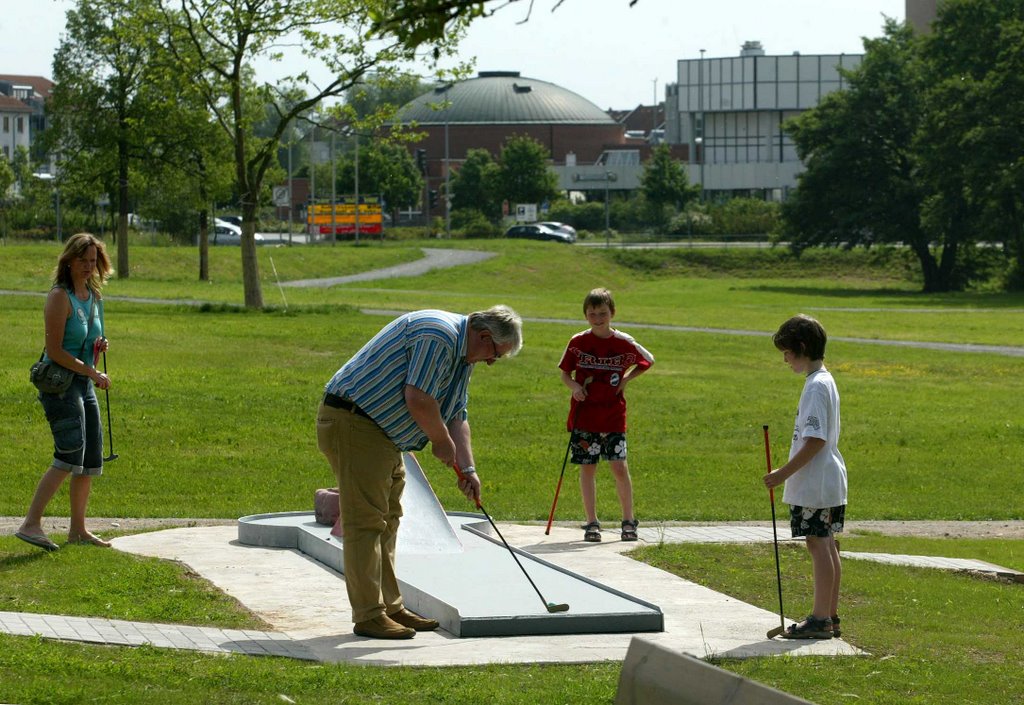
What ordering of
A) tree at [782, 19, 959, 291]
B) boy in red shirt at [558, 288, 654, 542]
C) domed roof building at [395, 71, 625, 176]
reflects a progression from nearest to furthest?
boy in red shirt at [558, 288, 654, 542] < tree at [782, 19, 959, 291] < domed roof building at [395, 71, 625, 176]

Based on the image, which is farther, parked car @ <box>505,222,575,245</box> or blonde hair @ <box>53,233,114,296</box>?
parked car @ <box>505,222,575,245</box>

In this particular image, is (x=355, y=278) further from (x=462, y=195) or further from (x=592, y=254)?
(x=462, y=195)

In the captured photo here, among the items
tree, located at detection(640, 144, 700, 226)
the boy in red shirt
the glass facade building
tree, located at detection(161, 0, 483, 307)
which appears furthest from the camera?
the glass facade building

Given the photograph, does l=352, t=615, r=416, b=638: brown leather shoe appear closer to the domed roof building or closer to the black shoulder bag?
the black shoulder bag

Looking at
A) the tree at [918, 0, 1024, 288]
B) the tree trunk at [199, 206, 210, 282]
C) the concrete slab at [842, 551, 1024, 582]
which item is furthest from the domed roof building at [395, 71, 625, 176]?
the concrete slab at [842, 551, 1024, 582]

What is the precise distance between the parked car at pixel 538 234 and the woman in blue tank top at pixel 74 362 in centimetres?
7895

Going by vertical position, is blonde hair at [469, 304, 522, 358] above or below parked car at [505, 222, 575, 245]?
above

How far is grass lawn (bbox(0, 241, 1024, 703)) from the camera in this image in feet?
21.4

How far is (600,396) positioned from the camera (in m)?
11.1

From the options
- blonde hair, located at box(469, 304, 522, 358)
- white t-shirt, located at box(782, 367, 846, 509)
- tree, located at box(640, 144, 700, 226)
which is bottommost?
white t-shirt, located at box(782, 367, 846, 509)

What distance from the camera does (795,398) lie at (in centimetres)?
2289

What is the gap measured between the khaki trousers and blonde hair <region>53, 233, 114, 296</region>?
2.73 m

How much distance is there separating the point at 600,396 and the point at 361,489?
12.7ft

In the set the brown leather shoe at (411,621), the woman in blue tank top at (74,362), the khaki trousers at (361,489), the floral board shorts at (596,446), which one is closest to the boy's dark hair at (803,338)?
the khaki trousers at (361,489)
